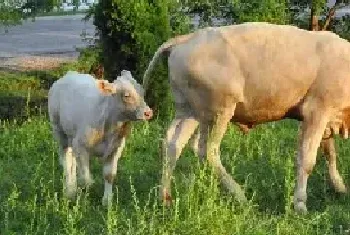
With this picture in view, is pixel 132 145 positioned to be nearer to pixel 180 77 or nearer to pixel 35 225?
pixel 180 77

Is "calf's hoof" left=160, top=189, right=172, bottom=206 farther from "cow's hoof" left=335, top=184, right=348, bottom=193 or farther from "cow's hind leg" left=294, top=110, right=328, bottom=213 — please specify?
"cow's hoof" left=335, top=184, right=348, bottom=193

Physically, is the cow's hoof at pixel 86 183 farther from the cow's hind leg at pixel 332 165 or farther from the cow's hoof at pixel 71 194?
the cow's hind leg at pixel 332 165

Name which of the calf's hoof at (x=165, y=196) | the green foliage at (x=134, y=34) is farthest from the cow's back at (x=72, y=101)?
the green foliage at (x=134, y=34)

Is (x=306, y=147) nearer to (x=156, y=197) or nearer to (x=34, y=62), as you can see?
(x=156, y=197)

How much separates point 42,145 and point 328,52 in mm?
4002

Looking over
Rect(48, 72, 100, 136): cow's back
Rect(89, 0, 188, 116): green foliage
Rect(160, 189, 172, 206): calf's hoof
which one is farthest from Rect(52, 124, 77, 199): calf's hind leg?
Rect(89, 0, 188, 116): green foliage

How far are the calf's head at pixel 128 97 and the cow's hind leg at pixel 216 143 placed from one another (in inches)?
32.8

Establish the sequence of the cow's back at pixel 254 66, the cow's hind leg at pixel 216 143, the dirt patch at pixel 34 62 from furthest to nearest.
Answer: the dirt patch at pixel 34 62, the cow's hind leg at pixel 216 143, the cow's back at pixel 254 66

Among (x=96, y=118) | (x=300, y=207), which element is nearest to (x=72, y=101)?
(x=96, y=118)

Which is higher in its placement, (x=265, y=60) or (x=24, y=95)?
(x=265, y=60)

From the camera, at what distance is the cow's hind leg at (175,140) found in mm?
7902

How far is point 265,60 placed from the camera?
7.80 meters

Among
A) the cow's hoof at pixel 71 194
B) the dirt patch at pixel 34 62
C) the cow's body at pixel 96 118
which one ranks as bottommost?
the dirt patch at pixel 34 62

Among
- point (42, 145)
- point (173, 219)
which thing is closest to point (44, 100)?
point (42, 145)
